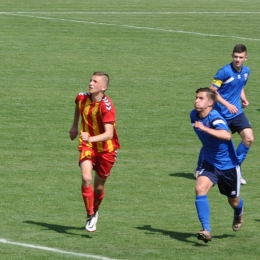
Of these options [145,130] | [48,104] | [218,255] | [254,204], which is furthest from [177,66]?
[218,255]

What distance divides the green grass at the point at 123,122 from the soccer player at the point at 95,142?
0.48 m

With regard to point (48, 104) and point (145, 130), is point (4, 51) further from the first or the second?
point (145, 130)

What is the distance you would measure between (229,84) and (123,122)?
6107 millimetres

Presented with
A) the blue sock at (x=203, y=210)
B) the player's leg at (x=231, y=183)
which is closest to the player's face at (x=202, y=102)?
the player's leg at (x=231, y=183)

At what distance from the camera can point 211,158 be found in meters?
11.3

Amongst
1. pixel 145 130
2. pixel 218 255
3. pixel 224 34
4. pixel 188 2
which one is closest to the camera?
pixel 218 255

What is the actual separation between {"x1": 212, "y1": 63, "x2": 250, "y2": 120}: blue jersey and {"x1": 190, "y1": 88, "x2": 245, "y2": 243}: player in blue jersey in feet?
10.5

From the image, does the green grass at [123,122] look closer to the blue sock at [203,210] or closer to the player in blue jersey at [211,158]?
the blue sock at [203,210]

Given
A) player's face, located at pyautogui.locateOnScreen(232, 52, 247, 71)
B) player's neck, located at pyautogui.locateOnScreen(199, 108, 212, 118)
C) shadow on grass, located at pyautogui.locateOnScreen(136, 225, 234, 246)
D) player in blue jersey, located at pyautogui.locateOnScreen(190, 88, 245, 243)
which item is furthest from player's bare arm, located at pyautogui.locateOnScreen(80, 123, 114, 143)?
player's face, located at pyautogui.locateOnScreen(232, 52, 247, 71)

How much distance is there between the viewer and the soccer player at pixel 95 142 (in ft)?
37.5

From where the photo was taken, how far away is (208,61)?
2894 cm

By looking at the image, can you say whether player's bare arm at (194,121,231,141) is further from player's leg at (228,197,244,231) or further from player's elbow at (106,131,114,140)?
player's elbow at (106,131,114,140)

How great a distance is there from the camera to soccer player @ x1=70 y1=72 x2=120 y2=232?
11.4 metres

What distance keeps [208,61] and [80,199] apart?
15968mm
